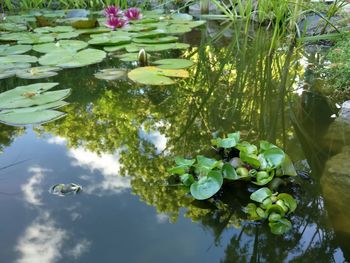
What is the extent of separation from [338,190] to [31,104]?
139 cm

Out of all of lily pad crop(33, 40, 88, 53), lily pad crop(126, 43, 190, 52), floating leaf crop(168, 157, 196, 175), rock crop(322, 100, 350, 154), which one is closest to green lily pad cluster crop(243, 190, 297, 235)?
floating leaf crop(168, 157, 196, 175)

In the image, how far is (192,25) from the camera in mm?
3715

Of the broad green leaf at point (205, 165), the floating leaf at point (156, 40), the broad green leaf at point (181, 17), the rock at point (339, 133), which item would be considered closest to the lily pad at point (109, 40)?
the floating leaf at point (156, 40)

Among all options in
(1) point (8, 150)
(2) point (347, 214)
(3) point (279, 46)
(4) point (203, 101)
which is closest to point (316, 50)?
(3) point (279, 46)

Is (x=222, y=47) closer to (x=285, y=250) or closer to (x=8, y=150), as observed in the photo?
(x=8, y=150)

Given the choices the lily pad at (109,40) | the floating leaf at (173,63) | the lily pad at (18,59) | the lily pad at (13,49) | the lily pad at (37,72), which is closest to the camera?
the lily pad at (37,72)

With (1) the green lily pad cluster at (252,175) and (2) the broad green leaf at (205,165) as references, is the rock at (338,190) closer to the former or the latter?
(1) the green lily pad cluster at (252,175)

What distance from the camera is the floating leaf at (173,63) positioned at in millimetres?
2402

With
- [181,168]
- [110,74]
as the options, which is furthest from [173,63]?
[181,168]

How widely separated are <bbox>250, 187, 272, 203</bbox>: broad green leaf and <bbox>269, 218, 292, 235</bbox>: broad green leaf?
8 cm

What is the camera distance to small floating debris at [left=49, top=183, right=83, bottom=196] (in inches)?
47.4

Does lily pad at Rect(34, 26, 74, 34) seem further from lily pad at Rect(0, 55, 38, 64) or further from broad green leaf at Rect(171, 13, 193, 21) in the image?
broad green leaf at Rect(171, 13, 193, 21)

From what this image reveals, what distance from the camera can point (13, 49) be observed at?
2840 millimetres

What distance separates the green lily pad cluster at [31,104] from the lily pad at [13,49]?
0.85 metres
